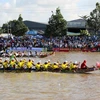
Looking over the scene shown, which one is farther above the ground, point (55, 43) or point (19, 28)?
point (19, 28)

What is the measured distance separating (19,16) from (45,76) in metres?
44.1

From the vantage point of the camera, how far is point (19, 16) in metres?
67.3

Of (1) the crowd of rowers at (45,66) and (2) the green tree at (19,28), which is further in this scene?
(2) the green tree at (19,28)

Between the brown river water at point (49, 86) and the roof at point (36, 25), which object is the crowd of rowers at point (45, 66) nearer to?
the brown river water at point (49, 86)

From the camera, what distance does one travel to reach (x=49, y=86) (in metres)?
20.9

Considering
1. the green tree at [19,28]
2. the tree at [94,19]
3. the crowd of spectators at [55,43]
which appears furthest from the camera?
the green tree at [19,28]

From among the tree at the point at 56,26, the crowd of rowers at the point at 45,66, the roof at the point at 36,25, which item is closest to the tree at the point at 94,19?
the tree at the point at 56,26

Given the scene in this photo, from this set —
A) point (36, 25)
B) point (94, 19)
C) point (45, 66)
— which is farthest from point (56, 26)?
point (45, 66)

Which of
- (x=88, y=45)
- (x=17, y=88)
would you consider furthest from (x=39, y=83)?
(x=88, y=45)

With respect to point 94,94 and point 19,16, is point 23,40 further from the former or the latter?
point 94,94

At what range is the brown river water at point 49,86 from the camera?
18.3 metres

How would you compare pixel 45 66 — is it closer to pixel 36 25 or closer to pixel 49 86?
pixel 49 86

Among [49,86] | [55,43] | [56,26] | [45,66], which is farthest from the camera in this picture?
[56,26]

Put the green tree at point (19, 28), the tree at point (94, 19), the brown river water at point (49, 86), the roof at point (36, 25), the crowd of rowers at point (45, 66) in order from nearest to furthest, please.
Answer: the brown river water at point (49, 86)
the crowd of rowers at point (45, 66)
the tree at point (94, 19)
the green tree at point (19, 28)
the roof at point (36, 25)
